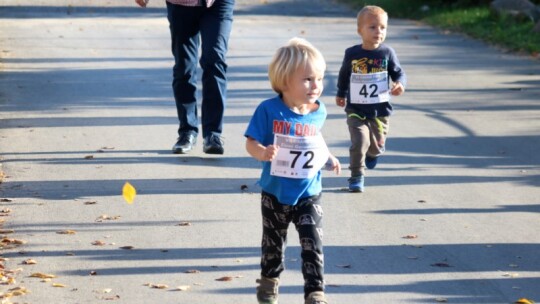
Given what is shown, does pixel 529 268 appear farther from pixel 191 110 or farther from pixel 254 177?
pixel 191 110

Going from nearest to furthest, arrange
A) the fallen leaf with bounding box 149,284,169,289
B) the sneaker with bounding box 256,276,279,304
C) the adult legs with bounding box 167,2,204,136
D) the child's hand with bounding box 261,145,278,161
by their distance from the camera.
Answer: the child's hand with bounding box 261,145,278,161
the sneaker with bounding box 256,276,279,304
the fallen leaf with bounding box 149,284,169,289
the adult legs with bounding box 167,2,204,136

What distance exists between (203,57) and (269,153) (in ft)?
13.8

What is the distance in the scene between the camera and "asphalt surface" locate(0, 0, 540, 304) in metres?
6.11

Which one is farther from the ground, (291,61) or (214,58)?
(291,61)

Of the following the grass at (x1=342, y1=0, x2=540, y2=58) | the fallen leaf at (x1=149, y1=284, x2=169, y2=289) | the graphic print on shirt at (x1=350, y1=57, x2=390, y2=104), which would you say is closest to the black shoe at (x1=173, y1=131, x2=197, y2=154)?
the graphic print on shirt at (x1=350, y1=57, x2=390, y2=104)

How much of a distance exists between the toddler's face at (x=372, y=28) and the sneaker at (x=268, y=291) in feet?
11.0

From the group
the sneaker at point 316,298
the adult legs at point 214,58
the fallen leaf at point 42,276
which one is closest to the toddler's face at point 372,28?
the adult legs at point 214,58

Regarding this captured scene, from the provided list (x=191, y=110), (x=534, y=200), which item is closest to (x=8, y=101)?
(x=191, y=110)

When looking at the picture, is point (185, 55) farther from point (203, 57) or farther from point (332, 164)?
point (332, 164)

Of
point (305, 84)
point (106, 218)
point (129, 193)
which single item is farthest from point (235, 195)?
point (305, 84)

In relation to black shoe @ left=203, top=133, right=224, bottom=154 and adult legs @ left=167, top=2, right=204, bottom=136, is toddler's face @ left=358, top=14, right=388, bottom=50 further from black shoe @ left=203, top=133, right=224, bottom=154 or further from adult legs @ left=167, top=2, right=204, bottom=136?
black shoe @ left=203, top=133, right=224, bottom=154

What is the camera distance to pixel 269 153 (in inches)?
206

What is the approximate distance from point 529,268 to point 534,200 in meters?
1.92

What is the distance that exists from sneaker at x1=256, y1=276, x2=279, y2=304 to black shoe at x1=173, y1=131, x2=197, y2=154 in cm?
422
